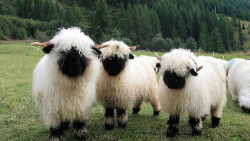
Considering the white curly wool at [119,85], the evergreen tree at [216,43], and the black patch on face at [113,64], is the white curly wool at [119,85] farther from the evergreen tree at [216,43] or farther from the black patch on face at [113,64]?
the evergreen tree at [216,43]

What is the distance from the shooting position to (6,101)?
9.80 metres

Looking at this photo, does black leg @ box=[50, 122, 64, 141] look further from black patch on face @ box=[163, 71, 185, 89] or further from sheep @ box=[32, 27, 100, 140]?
black patch on face @ box=[163, 71, 185, 89]

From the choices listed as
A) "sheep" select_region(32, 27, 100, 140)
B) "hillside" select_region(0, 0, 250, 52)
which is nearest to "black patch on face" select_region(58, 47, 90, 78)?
"sheep" select_region(32, 27, 100, 140)

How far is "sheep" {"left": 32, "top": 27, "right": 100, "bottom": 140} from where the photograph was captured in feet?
17.6

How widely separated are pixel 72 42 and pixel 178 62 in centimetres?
245

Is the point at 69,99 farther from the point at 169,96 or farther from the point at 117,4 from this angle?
the point at 117,4

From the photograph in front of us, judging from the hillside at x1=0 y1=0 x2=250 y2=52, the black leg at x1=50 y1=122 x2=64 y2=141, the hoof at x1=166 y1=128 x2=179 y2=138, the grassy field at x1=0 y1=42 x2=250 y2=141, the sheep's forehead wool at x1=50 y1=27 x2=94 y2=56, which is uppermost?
the hillside at x1=0 y1=0 x2=250 y2=52

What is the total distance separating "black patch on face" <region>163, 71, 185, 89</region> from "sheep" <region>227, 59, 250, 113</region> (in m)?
5.59

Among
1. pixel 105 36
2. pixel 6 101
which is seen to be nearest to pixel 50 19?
pixel 105 36

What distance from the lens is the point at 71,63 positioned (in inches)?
206

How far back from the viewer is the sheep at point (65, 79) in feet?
17.6

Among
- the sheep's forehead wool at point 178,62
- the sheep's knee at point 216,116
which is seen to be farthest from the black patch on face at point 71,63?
the sheep's knee at point 216,116

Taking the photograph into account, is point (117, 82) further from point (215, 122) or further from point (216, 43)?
point (216, 43)

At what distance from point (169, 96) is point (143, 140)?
1270 mm
